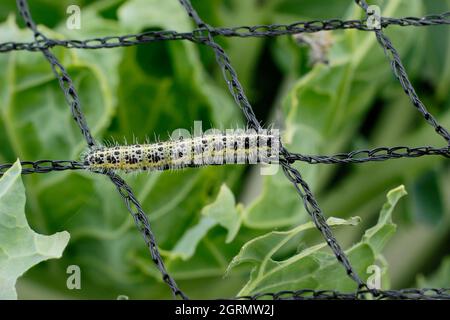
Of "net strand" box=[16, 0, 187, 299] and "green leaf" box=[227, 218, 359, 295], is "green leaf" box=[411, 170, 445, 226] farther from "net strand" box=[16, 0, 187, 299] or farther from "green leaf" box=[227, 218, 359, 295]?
"net strand" box=[16, 0, 187, 299]

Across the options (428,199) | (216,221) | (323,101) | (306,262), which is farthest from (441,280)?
(306,262)

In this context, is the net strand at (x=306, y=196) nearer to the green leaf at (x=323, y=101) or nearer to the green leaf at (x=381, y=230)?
the green leaf at (x=381, y=230)

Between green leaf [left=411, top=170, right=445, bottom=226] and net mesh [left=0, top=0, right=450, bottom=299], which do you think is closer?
net mesh [left=0, top=0, right=450, bottom=299]

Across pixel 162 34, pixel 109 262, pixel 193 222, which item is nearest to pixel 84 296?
pixel 109 262

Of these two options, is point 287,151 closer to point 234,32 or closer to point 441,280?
point 234,32

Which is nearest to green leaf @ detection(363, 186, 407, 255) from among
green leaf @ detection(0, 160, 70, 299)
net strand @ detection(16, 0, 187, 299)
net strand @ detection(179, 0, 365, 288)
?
net strand @ detection(179, 0, 365, 288)

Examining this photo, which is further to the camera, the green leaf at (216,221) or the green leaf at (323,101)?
the green leaf at (323,101)

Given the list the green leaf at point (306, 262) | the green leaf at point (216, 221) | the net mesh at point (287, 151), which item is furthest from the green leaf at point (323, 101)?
the net mesh at point (287, 151)
